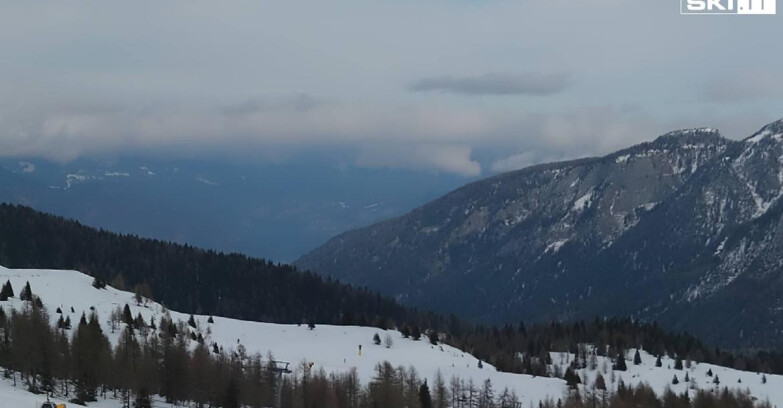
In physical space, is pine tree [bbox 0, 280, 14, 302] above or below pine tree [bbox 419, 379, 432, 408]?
above

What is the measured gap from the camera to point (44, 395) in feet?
416

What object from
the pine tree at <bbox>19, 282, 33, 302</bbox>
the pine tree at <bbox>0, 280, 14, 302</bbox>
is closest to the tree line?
the pine tree at <bbox>19, 282, 33, 302</bbox>

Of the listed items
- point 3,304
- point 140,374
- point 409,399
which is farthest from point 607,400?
point 3,304

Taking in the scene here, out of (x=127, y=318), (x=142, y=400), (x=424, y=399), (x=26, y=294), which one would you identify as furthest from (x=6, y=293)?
→ (x=424, y=399)

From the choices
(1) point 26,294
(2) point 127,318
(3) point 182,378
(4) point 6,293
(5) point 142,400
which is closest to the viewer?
(5) point 142,400

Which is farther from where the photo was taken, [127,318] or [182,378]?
[127,318]

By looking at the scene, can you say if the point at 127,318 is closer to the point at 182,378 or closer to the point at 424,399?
the point at 182,378

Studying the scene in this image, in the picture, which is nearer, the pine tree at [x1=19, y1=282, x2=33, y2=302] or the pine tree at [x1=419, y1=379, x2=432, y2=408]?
the pine tree at [x1=419, y1=379, x2=432, y2=408]

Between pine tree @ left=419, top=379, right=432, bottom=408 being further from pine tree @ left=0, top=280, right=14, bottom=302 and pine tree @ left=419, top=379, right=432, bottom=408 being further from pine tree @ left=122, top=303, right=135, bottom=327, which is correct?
pine tree @ left=0, top=280, right=14, bottom=302

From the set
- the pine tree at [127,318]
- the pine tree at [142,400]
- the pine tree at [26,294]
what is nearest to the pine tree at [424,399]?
the pine tree at [142,400]

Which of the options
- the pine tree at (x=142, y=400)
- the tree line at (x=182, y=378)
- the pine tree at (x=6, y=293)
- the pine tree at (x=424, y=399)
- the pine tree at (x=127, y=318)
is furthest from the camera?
the pine tree at (x=127, y=318)

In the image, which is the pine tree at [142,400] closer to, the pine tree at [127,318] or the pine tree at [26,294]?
the pine tree at [127,318]

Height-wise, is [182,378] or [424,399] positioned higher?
[182,378]

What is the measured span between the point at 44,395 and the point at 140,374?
19.2m
